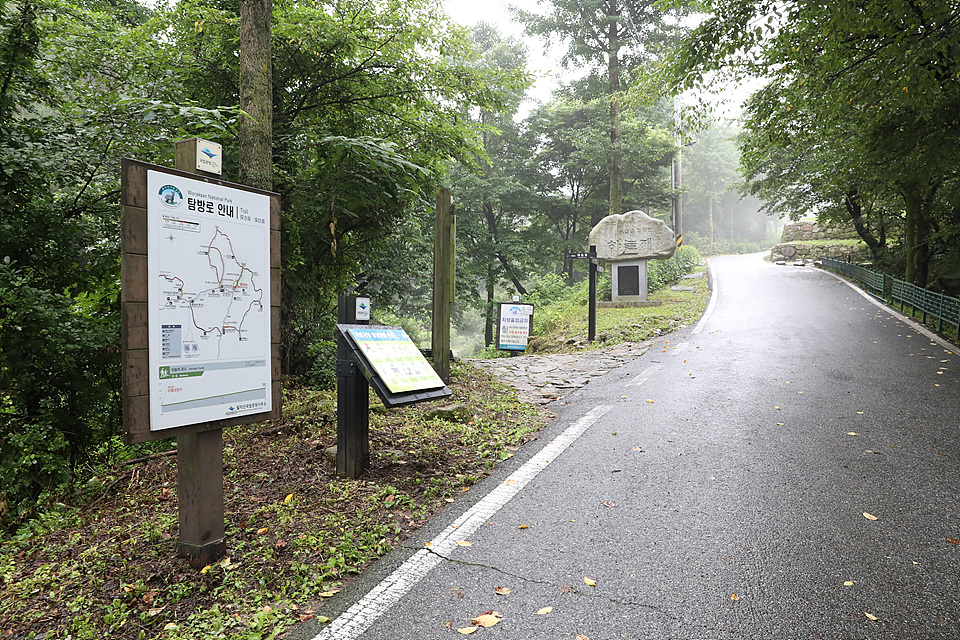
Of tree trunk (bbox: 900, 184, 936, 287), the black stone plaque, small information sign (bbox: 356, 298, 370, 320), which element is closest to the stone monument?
the black stone plaque

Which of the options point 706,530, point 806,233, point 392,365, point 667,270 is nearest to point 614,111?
point 667,270

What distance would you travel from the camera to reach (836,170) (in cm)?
1281

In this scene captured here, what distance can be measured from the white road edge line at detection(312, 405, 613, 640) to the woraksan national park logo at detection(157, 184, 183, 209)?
2305 millimetres

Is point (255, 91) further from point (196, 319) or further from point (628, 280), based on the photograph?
point (628, 280)

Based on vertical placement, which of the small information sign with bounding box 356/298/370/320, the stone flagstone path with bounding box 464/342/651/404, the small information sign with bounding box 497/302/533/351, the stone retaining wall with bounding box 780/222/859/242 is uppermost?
the stone retaining wall with bounding box 780/222/859/242

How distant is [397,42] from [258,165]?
2.56 meters

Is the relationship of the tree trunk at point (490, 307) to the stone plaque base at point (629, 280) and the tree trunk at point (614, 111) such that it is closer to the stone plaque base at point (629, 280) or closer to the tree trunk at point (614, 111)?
the tree trunk at point (614, 111)

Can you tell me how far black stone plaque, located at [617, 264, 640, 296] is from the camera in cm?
1777

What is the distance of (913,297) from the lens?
13.1m

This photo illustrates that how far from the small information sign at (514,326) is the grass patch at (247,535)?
9.28 m

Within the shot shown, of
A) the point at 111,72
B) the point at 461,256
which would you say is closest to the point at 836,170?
the point at 461,256

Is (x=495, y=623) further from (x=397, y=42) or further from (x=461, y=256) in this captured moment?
(x=461, y=256)

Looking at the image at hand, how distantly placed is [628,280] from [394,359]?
49.2 ft

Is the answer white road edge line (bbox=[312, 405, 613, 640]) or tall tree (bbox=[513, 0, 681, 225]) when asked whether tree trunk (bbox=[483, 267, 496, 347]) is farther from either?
white road edge line (bbox=[312, 405, 613, 640])
